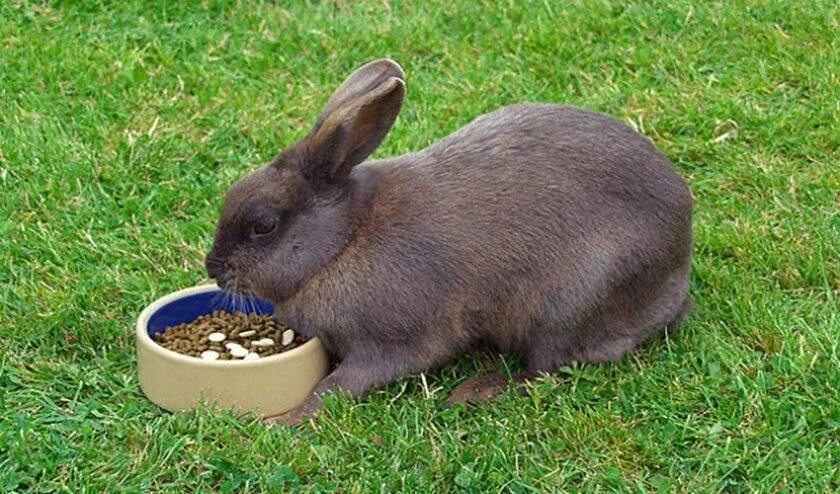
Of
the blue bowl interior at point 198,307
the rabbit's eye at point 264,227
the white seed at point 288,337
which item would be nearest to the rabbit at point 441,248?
the rabbit's eye at point 264,227

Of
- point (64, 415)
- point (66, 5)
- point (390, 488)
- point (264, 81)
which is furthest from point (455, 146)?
point (66, 5)

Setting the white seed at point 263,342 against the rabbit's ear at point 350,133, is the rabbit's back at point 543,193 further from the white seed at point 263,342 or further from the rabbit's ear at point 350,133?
the white seed at point 263,342

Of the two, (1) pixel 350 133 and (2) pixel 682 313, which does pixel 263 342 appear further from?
(2) pixel 682 313

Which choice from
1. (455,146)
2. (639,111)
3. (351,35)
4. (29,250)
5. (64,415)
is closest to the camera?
(64,415)

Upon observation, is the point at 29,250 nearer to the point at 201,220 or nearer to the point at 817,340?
the point at 201,220

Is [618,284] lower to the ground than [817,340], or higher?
higher
